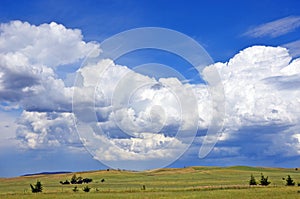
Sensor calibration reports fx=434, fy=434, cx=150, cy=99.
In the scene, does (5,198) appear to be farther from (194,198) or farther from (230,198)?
(230,198)

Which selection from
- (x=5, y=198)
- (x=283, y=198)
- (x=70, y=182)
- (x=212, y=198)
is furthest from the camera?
(x=70, y=182)

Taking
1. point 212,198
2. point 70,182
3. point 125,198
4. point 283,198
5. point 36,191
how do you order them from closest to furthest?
1. point 283,198
2. point 212,198
3. point 125,198
4. point 36,191
5. point 70,182

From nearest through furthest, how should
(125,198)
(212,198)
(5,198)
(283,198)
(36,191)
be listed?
1. (283,198)
2. (212,198)
3. (125,198)
4. (5,198)
5. (36,191)

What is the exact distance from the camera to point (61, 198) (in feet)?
236

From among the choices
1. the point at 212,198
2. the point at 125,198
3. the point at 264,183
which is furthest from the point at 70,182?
the point at 212,198

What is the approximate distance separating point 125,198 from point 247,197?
19.2 meters

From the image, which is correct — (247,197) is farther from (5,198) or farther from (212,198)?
(5,198)

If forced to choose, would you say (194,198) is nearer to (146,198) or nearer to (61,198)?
(146,198)

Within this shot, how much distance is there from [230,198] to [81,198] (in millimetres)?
24853

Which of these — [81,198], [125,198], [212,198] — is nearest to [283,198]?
[212,198]

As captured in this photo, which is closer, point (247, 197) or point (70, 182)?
point (247, 197)

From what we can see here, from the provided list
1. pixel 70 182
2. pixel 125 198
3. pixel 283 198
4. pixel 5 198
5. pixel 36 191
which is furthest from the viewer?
pixel 70 182

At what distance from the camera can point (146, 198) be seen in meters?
65.9

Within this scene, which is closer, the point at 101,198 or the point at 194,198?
the point at 194,198
